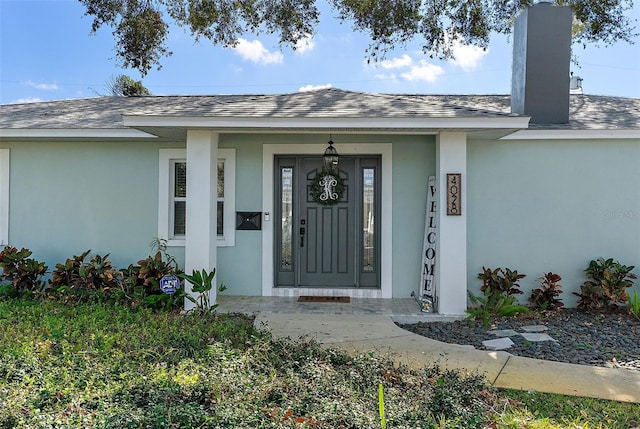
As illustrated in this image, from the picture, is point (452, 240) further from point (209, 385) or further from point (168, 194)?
point (168, 194)

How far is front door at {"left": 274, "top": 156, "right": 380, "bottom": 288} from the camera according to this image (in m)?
7.02

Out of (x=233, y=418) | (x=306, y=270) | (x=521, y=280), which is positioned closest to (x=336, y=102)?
(x=306, y=270)

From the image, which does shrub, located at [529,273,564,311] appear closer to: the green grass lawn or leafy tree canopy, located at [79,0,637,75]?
the green grass lawn

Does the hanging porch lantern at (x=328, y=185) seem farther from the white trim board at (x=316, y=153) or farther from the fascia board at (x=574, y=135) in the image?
the fascia board at (x=574, y=135)

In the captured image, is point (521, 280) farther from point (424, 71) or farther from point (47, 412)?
point (424, 71)

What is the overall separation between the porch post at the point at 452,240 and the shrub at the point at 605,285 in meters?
1.82

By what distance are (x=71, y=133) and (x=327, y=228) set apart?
3.91 metres

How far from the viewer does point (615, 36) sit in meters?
10.1

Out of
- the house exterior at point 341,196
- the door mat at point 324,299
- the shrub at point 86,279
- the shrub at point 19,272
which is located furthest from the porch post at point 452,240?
the shrub at point 19,272

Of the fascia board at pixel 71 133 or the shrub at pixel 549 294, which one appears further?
the fascia board at pixel 71 133

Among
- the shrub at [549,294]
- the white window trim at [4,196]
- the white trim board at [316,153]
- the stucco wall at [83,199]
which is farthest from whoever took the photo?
the white window trim at [4,196]

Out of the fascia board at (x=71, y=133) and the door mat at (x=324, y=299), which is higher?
the fascia board at (x=71, y=133)

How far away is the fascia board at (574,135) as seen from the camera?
6445 millimetres

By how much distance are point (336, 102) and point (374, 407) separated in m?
4.52
